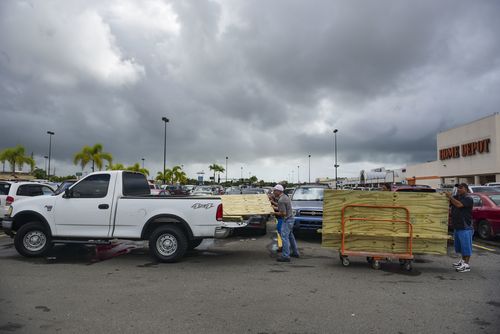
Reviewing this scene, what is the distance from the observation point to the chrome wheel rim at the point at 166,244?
835cm

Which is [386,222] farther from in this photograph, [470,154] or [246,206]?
[470,154]

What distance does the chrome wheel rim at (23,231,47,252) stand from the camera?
344 inches

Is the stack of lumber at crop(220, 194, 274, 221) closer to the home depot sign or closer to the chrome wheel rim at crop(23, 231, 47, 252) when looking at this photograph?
the chrome wheel rim at crop(23, 231, 47, 252)

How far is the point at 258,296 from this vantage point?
19.3 ft

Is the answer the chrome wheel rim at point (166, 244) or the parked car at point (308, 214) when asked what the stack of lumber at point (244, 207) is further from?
the parked car at point (308, 214)

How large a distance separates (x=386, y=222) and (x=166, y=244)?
190 inches

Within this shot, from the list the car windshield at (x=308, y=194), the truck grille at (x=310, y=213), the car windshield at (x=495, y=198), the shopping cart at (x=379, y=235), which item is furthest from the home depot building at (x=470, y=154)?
the shopping cart at (x=379, y=235)

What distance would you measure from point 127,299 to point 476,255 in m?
8.74

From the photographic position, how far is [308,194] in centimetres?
1371

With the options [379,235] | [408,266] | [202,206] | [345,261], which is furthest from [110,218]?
[408,266]

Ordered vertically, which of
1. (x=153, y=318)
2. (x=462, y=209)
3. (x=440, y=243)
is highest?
(x=462, y=209)

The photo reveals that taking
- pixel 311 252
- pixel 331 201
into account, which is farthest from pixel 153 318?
pixel 311 252

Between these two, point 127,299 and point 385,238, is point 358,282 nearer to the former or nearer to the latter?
point 385,238

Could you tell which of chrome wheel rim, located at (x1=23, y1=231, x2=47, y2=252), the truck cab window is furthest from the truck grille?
chrome wheel rim, located at (x1=23, y1=231, x2=47, y2=252)
